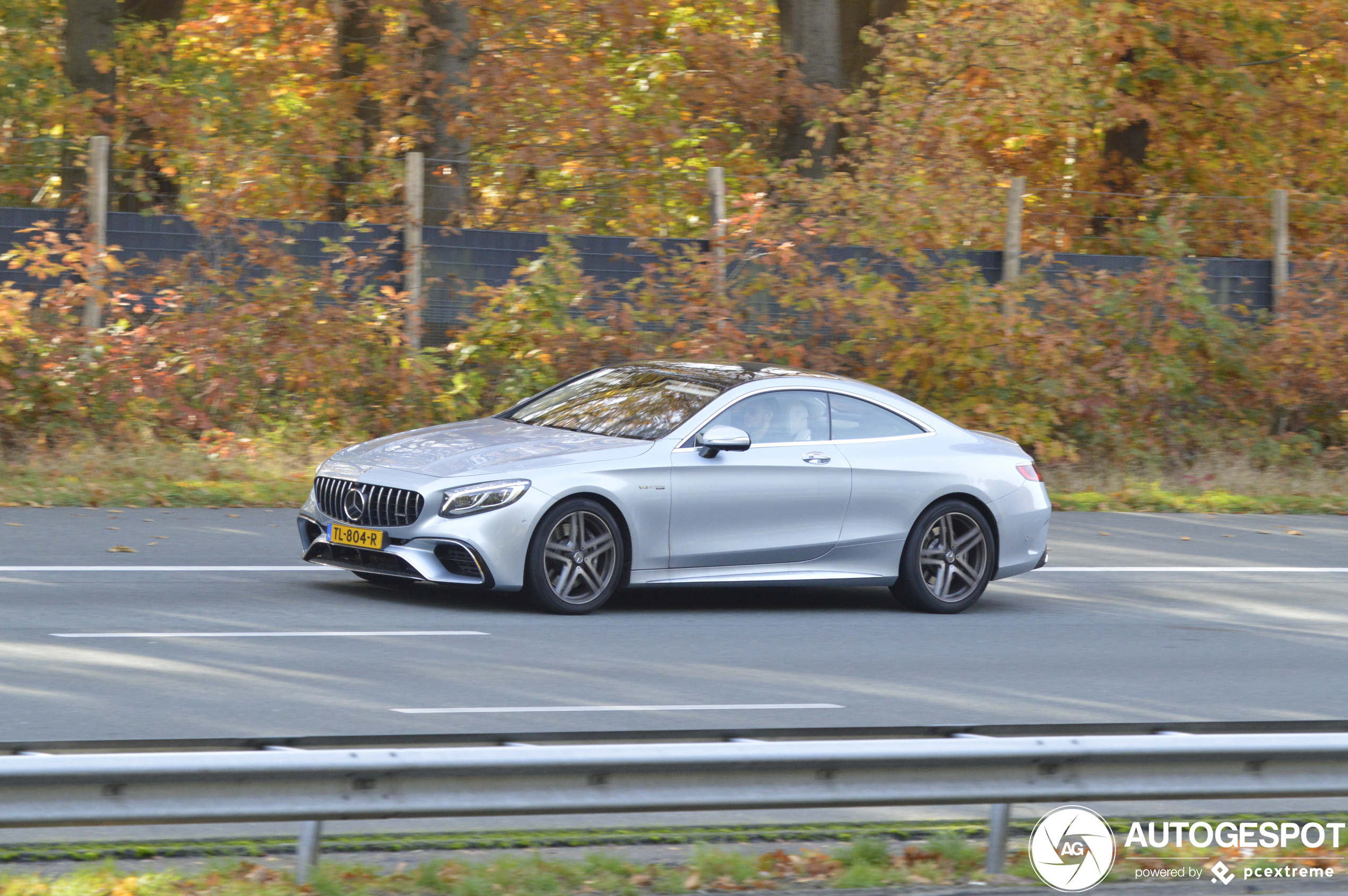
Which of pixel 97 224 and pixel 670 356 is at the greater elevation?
pixel 97 224

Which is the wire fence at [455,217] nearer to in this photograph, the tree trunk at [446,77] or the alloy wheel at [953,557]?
the tree trunk at [446,77]

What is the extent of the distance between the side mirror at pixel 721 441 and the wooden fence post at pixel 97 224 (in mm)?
8359

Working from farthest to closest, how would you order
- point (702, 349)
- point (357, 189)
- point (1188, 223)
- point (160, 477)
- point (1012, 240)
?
point (1188, 223), point (1012, 240), point (357, 189), point (702, 349), point (160, 477)

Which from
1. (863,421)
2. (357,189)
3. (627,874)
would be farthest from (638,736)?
(357,189)

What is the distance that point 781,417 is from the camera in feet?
36.2

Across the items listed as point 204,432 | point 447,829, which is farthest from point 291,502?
point 447,829

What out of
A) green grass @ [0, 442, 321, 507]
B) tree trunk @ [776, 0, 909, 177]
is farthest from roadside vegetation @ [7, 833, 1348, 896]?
tree trunk @ [776, 0, 909, 177]

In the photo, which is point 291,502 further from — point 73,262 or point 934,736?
point 934,736

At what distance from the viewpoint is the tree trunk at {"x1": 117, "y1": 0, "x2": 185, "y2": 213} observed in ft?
56.7

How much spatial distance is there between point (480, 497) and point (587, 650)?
113 centimetres

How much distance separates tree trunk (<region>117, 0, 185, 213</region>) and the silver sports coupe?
24.0 ft

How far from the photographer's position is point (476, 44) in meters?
21.8

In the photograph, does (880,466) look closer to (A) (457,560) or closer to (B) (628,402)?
(B) (628,402)

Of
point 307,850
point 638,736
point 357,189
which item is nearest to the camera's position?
point 307,850
